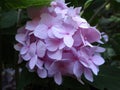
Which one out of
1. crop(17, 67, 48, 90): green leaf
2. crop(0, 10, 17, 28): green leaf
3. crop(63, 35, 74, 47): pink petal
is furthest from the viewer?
crop(0, 10, 17, 28): green leaf

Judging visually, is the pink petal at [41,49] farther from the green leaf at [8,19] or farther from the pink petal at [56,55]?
the green leaf at [8,19]

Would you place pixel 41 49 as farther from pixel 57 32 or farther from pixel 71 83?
pixel 71 83

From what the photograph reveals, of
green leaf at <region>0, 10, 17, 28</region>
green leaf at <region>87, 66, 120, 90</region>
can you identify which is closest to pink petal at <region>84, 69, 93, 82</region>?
green leaf at <region>87, 66, 120, 90</region>

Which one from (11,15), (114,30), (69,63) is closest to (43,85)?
(69,63)

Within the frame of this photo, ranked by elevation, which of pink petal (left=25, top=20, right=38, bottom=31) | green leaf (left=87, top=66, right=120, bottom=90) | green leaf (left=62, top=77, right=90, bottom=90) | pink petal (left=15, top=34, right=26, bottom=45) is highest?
pink petal (left=25, top=20, right=38, bottom=31)

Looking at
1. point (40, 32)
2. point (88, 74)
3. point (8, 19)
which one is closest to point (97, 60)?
point (88, 74)

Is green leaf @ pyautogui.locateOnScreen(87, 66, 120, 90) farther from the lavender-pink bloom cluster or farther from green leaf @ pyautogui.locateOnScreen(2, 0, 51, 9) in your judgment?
green leaf @ pyautogui.locateOnScreen(2, 0, 51, 9)

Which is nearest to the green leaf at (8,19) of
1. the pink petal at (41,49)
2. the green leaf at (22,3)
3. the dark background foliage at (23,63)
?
the dark background foliage at (23,63)
